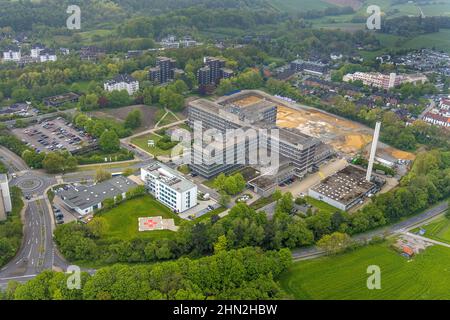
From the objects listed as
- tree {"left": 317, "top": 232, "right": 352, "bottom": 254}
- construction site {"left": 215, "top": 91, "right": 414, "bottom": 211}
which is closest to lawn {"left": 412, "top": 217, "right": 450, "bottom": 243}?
construction site {"left": 215, "top": 91, "right": 414, "bottom": 211}

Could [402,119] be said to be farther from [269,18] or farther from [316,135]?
[269,18]

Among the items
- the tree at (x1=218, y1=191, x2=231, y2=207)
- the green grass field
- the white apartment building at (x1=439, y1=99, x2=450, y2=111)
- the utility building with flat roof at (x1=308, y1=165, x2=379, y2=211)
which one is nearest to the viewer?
the green grass field

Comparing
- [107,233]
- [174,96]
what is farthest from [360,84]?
[107,233]

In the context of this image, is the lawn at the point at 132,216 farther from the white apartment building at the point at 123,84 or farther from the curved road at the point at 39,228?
the white apartment building at the point at 123,84

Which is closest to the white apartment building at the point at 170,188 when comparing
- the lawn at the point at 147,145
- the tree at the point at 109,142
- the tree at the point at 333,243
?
the lawn at the point at 147,145

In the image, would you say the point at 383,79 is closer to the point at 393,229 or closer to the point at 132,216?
the point at 393,229

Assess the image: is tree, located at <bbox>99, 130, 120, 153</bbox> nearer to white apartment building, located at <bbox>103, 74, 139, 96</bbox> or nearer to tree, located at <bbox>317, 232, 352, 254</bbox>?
white apartment building, located at <bbox>103, 74, 139, 96</bbox>

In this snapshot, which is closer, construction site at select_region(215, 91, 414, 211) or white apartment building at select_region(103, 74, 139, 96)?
construction site at select_region(215, 91, 414, 211)
